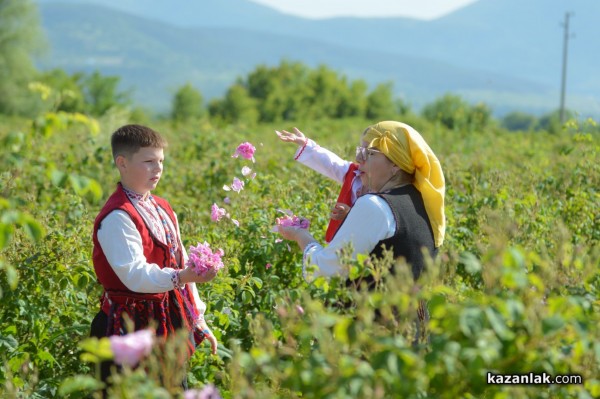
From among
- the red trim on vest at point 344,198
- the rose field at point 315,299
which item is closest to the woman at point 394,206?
the rose field at point 315,299

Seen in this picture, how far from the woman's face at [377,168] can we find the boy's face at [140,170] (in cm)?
82

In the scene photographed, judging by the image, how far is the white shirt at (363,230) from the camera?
9.42 feet

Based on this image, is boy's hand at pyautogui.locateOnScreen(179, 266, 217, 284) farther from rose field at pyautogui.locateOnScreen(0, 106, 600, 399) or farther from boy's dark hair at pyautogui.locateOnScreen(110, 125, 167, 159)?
boy's dark hair at pyautogui.locateOnScreen(110, 125, 167, 159)

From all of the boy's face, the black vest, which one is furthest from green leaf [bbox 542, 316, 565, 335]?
the boy's face

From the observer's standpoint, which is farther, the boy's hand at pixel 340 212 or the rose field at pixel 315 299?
the boy's hand at pixel 340 212

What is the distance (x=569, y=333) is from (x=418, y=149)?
125 centimetres

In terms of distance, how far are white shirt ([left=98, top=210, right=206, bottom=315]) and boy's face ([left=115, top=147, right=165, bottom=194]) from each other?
150mm

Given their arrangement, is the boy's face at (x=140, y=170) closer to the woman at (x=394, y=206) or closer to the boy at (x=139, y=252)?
the boy at (x=139, y=252)

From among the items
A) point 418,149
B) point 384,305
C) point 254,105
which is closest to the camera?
point 384,305

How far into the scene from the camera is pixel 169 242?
10.2ft

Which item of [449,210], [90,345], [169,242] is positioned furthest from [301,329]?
[449,210]

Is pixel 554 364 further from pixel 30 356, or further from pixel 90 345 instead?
pixel 30 356

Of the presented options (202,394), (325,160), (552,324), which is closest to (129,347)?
(202,394)

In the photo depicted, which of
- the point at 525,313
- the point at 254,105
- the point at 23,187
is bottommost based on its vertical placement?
the point at 254,105
